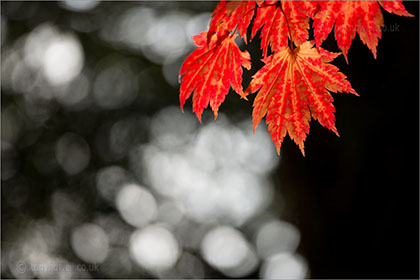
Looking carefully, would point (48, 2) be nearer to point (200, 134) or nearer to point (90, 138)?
point (90, 138)

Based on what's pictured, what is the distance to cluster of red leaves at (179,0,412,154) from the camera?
0.90 m

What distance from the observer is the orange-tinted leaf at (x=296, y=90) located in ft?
3.24

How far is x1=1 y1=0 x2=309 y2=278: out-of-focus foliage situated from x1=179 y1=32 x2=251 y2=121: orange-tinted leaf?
4.90 meters

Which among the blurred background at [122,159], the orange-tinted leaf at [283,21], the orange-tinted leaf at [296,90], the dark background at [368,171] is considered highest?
the orange-tinted leaf at [283,21]

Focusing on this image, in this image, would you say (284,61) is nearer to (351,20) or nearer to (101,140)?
(351,20)

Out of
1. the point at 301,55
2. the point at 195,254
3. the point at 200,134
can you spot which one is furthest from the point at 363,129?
the point at 195,254

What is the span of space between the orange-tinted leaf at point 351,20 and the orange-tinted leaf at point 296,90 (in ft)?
0.24

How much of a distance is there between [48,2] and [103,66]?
59.7 inches

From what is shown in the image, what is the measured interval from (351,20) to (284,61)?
0.22 m

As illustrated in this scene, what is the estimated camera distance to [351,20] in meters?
0.90

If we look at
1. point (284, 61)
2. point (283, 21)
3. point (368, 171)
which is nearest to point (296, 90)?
point (284, 61)

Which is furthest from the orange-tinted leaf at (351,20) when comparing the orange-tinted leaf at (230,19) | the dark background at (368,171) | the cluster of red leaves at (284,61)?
the dark background at (368,171)

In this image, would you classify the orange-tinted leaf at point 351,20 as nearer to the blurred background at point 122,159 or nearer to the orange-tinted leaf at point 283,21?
the orange-tinted leaf at point 283,21

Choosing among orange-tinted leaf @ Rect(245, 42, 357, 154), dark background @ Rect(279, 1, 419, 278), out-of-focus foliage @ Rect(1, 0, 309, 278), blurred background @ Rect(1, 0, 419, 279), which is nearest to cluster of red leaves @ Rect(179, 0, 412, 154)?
orange-tinted leaf @ Rect(245, 42, 357, 154)
